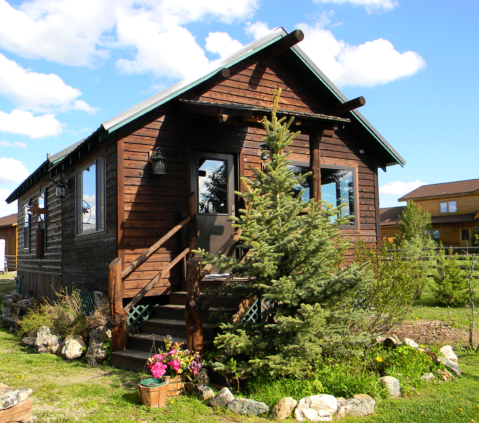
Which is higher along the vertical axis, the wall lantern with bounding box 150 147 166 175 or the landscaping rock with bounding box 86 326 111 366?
the wall lantern with bounding box 150 147 166 175

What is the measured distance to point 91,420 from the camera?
484cm

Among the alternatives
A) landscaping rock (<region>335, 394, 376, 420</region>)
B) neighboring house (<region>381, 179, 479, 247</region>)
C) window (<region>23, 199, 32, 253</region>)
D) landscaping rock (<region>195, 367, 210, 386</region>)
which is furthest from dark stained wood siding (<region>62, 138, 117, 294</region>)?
neighboring house (<region>381, 179, 479, 247</region>)

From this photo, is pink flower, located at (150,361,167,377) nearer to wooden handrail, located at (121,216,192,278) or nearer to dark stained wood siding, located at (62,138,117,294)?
wooden handrail, located at (121,216,192,278)

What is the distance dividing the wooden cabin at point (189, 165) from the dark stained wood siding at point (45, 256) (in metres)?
0.88

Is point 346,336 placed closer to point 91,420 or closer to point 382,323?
point 382,323

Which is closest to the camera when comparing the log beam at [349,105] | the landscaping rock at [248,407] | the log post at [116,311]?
the landscaping rock at [248,407]

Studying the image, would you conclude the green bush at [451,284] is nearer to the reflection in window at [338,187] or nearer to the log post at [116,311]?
the reflection in window at [338,187]

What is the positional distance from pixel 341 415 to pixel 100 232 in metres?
5.91

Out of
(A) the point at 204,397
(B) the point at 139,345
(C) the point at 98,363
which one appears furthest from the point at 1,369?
(A) the point at 204,397

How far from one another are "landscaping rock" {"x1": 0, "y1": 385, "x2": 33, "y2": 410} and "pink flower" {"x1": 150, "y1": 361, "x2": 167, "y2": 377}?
1.38 m

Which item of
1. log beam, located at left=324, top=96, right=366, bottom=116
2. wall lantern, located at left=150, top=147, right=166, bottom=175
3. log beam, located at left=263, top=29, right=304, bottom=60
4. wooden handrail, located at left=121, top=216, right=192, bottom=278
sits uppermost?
log beam, located at left=263, top=29, right=304, bottom=60

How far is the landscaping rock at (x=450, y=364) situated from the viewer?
6062 millimetres

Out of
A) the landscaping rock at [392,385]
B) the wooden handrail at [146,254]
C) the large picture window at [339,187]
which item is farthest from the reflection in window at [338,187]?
the landscaping rock at [392,385]

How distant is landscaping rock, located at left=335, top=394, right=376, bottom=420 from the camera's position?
4878mm
